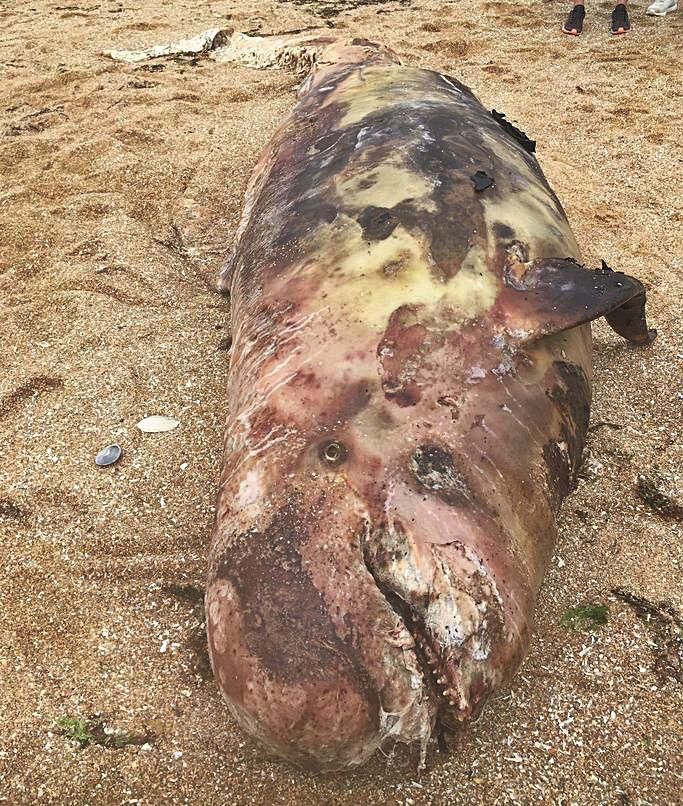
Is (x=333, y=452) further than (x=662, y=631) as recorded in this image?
No

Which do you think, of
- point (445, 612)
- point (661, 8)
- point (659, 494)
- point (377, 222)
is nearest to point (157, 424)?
point (377, 222)

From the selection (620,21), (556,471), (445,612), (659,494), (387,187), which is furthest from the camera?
(620,21)

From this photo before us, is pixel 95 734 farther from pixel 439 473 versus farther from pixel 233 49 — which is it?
pixel 233 49

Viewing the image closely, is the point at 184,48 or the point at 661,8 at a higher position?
the point at 661,8

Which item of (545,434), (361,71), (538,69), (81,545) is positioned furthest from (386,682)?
(538,69)

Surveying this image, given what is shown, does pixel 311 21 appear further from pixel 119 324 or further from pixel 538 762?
pixel 538 762

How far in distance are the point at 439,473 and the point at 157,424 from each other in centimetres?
141

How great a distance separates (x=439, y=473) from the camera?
1693mm

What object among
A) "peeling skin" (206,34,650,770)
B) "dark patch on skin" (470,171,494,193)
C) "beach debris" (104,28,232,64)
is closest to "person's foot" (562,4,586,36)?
"beach debris" (104,28,232,64)

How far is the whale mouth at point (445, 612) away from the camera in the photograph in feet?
5.06

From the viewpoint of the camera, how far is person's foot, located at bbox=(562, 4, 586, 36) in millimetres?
6395

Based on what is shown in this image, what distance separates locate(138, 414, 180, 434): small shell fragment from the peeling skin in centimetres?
52

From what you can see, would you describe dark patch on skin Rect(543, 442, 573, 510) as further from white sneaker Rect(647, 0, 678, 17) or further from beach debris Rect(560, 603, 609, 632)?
white sneaker Rect(647, 0, 678, 17)

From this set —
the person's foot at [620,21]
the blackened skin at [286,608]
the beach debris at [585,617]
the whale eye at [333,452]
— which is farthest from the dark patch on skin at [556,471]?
the person's foot at [620,21]
